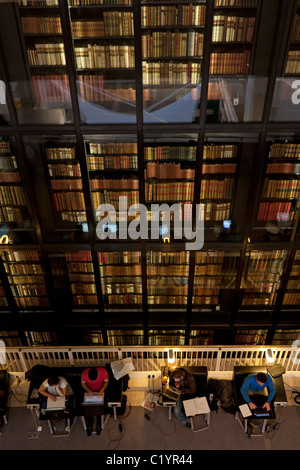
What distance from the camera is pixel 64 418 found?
4590mm

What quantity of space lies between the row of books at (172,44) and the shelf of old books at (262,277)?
236 cm

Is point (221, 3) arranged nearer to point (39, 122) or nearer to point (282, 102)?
point (282, 102)

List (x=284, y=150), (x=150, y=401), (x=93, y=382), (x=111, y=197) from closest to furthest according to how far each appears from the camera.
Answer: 1. (x=284, y=150)
2. (x=111, y=197)
3. (x=93, y=382)
4. (x=150, y=401)

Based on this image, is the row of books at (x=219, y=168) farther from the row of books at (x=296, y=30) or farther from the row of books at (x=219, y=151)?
the row of books at (x=296, y=30)

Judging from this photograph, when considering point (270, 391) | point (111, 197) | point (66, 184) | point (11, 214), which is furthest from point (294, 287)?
point (11, 214)

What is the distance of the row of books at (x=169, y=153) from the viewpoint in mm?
4074

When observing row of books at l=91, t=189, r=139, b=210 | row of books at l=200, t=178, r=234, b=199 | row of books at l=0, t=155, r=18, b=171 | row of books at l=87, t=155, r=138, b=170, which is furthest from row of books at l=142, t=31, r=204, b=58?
row of books at l=0, t=155, r=18, b=171

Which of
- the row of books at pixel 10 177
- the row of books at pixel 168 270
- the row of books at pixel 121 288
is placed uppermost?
the row of books at pixel 10 177

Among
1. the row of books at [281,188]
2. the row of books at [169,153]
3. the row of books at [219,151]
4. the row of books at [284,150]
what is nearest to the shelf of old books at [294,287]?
the row of books at [281,188]

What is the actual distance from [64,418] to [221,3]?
471 centimetres

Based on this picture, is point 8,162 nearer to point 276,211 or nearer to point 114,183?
point 114,183

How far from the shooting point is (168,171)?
4.20 meters

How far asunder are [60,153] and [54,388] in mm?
2786
